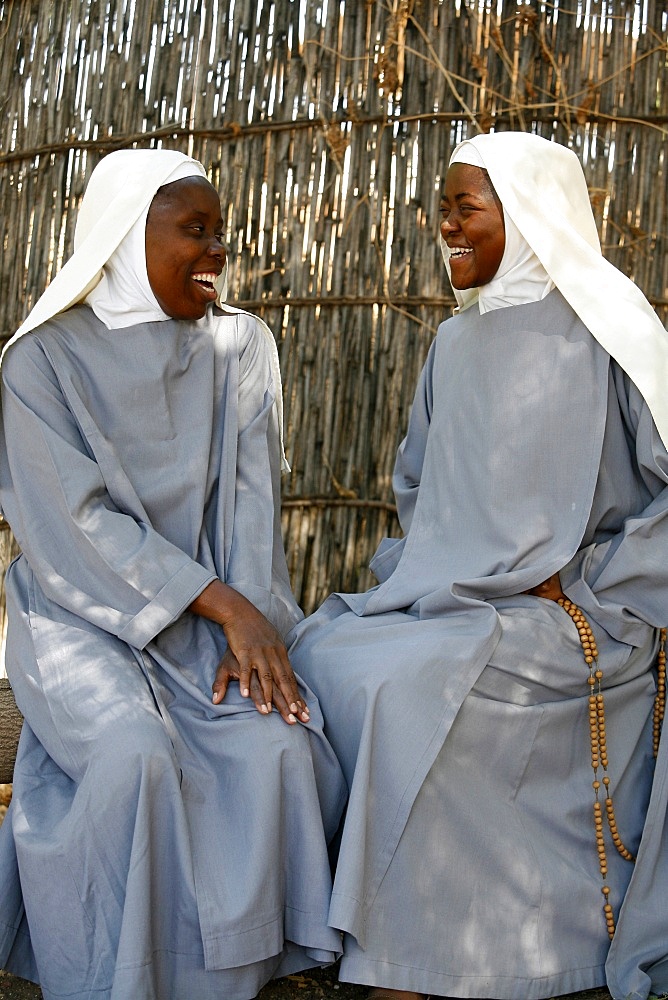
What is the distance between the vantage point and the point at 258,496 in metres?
3.66

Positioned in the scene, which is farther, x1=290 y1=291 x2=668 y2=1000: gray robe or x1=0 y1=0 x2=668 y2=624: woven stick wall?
x1=0 y1=0 x2=668 y2=624: woven stick wall

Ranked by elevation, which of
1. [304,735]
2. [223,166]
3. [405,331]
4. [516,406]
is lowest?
[304,735]

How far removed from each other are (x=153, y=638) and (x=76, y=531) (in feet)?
1.17

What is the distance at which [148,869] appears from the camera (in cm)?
280

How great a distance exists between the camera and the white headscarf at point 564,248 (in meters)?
3.49

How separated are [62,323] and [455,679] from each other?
154cm

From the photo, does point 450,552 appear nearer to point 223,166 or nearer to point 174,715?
point 174,715

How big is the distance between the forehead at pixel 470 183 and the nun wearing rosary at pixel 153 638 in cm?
73

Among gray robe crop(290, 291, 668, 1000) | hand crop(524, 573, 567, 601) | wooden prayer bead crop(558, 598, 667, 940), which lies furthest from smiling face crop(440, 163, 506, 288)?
wooden prayer bead crop(558, 598, 667, 940)

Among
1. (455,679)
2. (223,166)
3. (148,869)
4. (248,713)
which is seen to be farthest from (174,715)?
(223,166)

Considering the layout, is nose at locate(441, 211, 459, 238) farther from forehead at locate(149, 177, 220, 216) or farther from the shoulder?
the shoulder

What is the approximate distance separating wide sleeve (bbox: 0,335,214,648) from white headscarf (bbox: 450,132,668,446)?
1339 millimetres

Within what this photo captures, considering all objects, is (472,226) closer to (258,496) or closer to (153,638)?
(258,496)

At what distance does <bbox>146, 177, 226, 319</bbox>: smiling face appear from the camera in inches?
141
